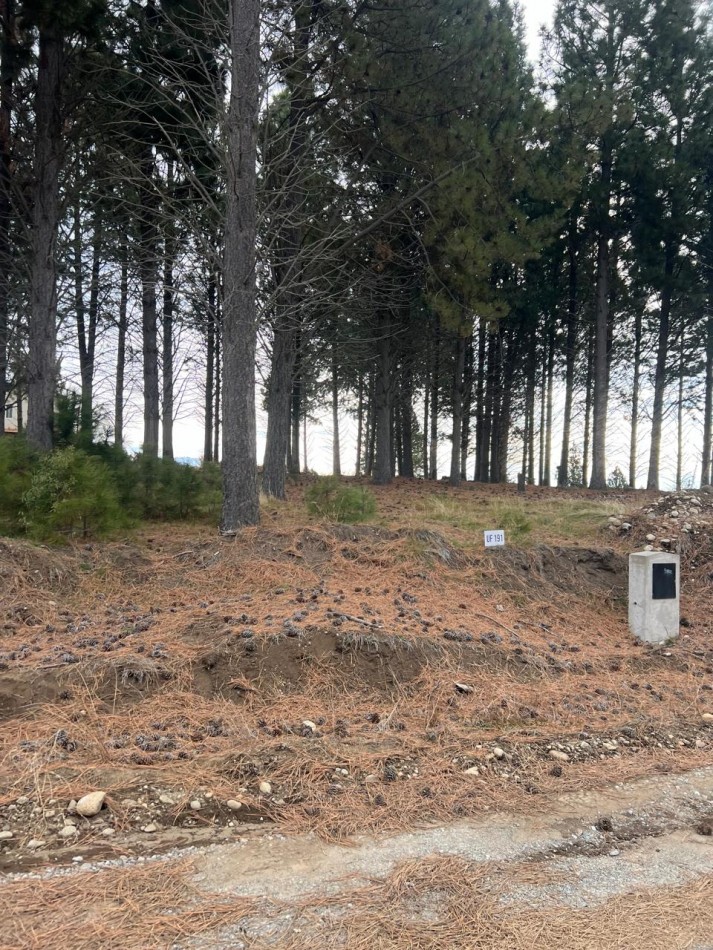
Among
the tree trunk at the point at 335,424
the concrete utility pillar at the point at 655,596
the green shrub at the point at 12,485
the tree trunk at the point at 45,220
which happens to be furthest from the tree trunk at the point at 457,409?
the green shrub at the point at 12,485

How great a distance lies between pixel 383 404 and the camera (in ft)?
50.6

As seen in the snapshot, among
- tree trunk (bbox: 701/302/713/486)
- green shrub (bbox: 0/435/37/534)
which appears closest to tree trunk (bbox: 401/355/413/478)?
tree trunk (bbox: 701/302/713/486)

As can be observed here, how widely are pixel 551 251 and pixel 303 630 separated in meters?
16.4

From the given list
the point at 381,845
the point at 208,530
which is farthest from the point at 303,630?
the point at 208,530

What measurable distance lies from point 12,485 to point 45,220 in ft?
13.5

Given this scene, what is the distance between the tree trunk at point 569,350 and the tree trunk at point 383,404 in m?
6.43

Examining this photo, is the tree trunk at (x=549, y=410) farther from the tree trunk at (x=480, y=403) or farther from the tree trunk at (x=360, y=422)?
the tree trunk at (x=360, y=422)

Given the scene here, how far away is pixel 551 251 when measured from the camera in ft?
58.0

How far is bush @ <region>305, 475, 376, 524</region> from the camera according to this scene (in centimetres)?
784

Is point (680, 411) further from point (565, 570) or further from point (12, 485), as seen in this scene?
point (12, 485)

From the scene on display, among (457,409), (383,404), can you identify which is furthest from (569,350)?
(383,404)

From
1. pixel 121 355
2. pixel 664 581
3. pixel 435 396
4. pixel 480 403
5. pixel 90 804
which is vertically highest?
pixel 121 355

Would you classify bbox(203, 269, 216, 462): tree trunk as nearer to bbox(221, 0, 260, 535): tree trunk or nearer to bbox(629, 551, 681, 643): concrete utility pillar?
bbox(221, 0, 260, 535): tree trunk

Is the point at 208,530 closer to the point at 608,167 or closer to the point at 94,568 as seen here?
the point at 94,568
